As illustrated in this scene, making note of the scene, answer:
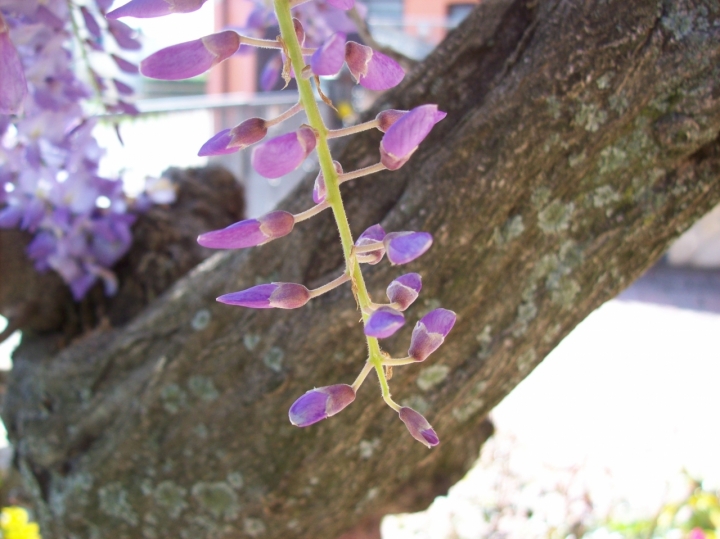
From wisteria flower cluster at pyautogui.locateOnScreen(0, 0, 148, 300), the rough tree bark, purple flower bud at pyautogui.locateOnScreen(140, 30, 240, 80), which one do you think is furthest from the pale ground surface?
purple flower bud at pyautogui.locateOnScreen(140, 30, 240, 80)

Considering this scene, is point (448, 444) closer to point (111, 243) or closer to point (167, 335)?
point (167, 335)

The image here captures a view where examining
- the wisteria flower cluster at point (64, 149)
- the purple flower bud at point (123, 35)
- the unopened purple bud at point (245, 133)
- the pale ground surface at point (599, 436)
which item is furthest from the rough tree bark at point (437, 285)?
the pale ground surface at point (599, 436)

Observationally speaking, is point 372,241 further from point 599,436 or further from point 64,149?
point 599,436

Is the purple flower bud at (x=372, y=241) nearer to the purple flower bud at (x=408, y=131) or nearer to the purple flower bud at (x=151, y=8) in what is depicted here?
the purple flower bud at (x=408, y=131)

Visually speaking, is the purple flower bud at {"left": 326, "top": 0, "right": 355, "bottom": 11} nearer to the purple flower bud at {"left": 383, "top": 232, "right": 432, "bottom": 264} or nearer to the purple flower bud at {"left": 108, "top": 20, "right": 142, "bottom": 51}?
the purple flower bud at {"left": 383, "top": 232, "right": 432, "bottom": 264}

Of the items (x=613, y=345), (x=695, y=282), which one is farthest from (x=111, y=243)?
(x=695, y=282)

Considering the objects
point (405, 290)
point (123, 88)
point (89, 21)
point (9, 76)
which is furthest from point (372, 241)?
point (123, 88)
